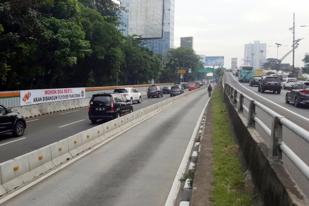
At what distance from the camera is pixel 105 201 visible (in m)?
8.88

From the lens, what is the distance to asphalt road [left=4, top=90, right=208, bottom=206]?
355 inches

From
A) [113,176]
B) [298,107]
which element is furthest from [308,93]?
[113,176]

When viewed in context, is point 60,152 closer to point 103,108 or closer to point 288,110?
point 103,108

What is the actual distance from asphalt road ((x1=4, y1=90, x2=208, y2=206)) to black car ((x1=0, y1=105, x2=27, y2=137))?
429cm

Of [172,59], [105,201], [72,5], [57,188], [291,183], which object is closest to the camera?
[291,183]

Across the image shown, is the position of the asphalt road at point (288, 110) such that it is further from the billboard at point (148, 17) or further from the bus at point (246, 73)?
the bus at point (246, 73)

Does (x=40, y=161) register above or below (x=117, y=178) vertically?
above

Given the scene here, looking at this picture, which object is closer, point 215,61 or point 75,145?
point 75,145

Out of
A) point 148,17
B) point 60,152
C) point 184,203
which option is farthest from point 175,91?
point 184,203

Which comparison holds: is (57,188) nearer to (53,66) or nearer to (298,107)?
(298,107)

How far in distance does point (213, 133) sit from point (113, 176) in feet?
23.9

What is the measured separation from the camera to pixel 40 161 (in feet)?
37.8

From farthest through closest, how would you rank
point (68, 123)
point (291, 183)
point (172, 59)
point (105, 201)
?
point (172, 59), point (68, 123), point (105, 201), point (291, 183)

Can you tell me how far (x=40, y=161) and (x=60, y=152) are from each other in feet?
5.16
